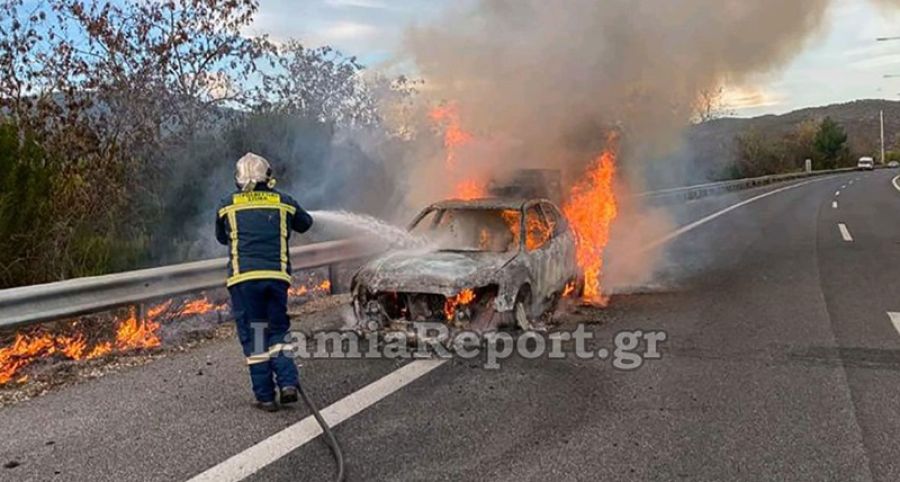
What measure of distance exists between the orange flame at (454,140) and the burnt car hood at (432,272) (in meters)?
4.58

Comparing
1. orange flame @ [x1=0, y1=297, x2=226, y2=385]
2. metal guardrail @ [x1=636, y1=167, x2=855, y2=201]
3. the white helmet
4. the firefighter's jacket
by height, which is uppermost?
metal guardrail @ [x1=636, y1=167, x2=855, y2=201]

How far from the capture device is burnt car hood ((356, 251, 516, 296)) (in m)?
6.14

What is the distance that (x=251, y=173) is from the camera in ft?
15.6

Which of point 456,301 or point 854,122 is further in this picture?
point 854,122

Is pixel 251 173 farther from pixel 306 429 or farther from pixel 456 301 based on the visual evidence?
pixel 456 301

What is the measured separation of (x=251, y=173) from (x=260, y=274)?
67 cm

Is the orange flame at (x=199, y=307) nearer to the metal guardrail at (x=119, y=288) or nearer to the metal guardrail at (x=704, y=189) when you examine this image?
the metal guardrail at (x=119, y=288)

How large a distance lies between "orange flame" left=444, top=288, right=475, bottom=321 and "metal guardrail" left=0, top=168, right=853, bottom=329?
2.65 meters

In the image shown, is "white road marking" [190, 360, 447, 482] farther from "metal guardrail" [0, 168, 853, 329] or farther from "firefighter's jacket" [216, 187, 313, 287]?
"metal guardrail" [0, 168, 853, 329]

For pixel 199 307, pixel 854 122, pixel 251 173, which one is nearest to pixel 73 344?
pixel 199 307

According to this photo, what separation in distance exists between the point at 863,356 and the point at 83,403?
589cm

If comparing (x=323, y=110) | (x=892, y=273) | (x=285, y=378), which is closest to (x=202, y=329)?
(x=285, y=378)

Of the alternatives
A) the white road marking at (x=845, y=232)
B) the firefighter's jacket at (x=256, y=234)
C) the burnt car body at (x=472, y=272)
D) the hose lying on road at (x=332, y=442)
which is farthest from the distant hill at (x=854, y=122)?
the hose lying on road at (x=332, y=442)

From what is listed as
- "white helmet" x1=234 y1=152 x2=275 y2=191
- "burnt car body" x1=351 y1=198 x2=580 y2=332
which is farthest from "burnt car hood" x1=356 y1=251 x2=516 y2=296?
"white helmet" x1=234 y1=152 x2=275 y2=191
